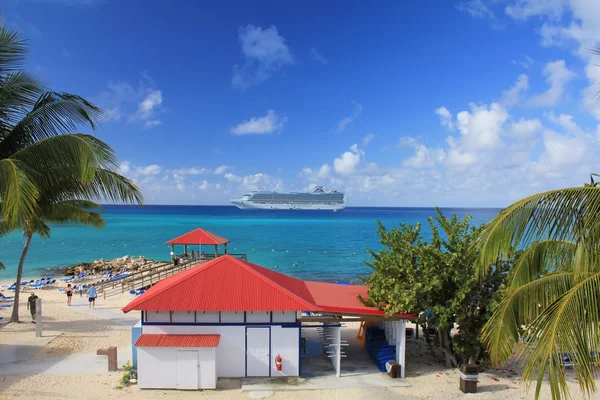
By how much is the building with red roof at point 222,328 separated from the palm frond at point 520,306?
6.06 metres

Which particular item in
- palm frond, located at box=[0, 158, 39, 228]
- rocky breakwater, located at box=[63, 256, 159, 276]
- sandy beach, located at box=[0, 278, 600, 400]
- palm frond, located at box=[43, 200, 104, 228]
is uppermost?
palm frond, located at box=[0, 158, 39, 228]

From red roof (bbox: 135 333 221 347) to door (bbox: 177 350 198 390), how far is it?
243mm

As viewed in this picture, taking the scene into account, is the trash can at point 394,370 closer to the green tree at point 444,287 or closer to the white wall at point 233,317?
the green tree at point 444,287

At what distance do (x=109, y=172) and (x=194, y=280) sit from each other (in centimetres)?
403

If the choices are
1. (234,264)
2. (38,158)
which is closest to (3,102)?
(38,158)

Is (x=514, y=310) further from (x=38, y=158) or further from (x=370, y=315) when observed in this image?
(x=38, y=158)

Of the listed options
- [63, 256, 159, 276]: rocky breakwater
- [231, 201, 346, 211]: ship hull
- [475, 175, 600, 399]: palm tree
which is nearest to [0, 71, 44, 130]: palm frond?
[475, 175, 600, 399]: palm tree

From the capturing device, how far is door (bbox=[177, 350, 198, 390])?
11516 millimetres

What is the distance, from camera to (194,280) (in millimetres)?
12742

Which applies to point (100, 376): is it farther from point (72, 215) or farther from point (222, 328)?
point (72, 215)

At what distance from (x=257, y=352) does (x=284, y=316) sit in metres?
1.31

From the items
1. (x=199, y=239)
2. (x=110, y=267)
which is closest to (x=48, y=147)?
(x=199, y=239)

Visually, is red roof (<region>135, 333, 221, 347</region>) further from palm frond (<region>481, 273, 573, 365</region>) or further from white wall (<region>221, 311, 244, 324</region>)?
palm frond (<region>481, 273, 573, 365</region>)

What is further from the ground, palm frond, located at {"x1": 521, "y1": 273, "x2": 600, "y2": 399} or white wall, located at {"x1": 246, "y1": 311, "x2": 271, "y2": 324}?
palm frond, located at {"x1": 521, "y1": 273, "x2": 600, "y2": 399}
